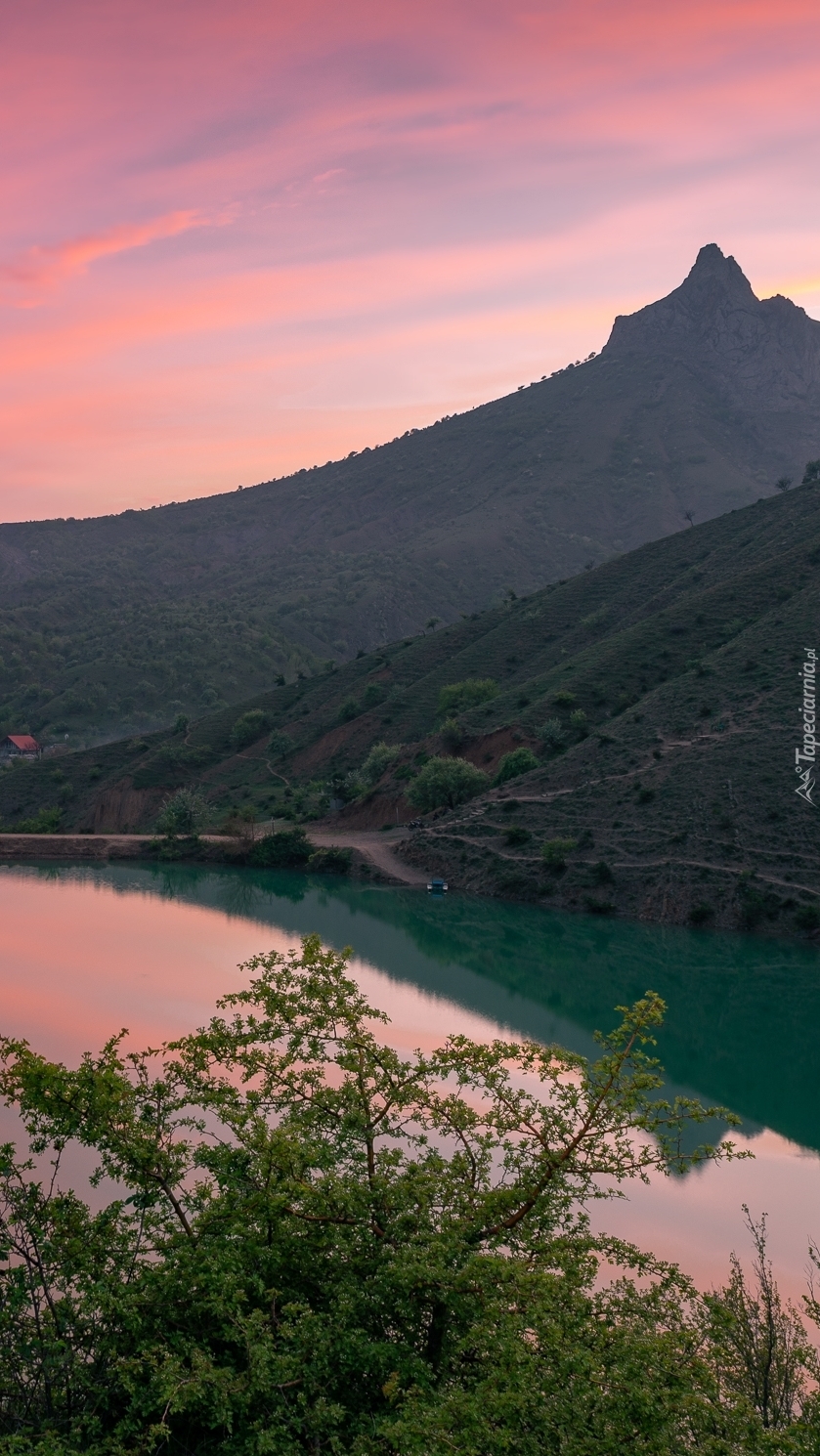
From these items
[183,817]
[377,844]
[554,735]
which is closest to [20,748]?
[183,817]

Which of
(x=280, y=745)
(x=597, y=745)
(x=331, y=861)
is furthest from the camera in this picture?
(x=280, y=745)

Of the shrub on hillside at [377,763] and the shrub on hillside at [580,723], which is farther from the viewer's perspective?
the shrub on hillside at [377,763]

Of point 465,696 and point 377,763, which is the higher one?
point 465,696

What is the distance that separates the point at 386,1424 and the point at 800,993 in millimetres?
35674

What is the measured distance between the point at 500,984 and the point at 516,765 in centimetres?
2594

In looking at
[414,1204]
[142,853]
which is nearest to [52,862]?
[142,853]

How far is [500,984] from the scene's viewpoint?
1759 inches

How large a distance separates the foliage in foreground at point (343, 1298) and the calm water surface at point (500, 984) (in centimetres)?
896

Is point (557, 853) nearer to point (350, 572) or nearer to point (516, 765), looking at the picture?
point (516, 765)

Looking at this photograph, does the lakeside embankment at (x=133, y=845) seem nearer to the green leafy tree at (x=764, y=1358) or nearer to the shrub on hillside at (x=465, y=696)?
the shrub on hillside at (x=465, y=696)

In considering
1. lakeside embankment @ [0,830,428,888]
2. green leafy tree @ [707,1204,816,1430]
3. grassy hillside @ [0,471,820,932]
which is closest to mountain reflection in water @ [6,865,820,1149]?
grassy hillside @ [0,471,820,932]

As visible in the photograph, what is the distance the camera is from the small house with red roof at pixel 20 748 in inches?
4136

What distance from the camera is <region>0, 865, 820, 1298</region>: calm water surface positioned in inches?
973

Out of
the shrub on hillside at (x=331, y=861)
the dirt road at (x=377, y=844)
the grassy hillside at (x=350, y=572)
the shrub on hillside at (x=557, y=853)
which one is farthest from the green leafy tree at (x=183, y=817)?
→ the grassy hillside at (x=350, y=572)
